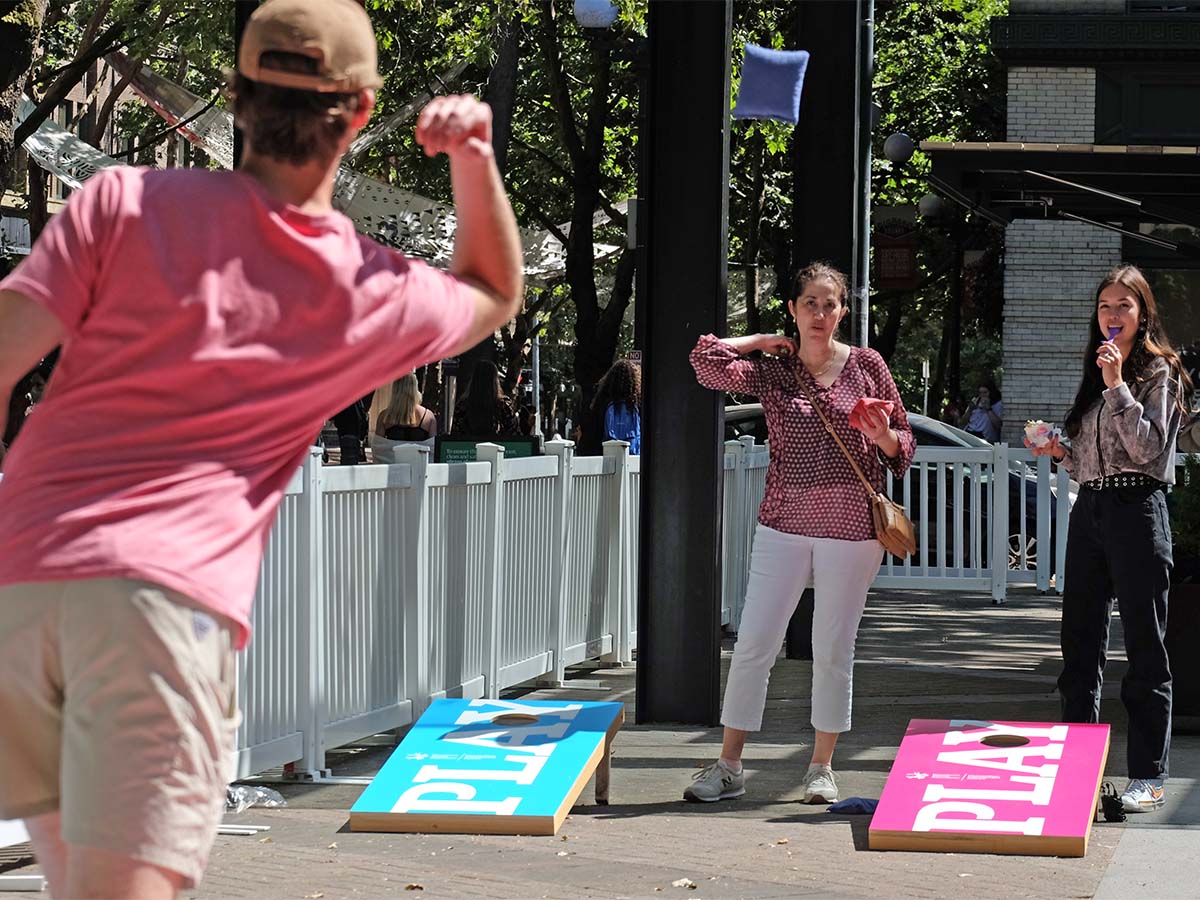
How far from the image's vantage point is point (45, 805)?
2.58 metres

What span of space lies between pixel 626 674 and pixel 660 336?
2.91m

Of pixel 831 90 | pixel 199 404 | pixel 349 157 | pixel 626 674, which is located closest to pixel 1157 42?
pixel 349 157

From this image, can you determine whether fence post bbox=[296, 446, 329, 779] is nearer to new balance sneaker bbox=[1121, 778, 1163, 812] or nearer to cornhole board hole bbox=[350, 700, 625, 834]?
cornhole board hole bbox=[350, 700, 625, 834]

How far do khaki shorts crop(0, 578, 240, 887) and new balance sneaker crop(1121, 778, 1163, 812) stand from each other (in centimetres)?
514

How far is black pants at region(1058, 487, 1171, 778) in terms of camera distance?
22.7 feet

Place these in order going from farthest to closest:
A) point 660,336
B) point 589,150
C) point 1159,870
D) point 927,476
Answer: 1. point 589,150
2. point 927,476
3. point 660,336
4. point 1159,870

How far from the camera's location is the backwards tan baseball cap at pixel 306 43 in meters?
2.66

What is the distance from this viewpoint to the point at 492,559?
9344mm

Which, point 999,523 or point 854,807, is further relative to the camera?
point 999,523

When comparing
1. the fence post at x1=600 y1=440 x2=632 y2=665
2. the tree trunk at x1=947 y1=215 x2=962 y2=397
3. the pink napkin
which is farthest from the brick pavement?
the tree trunk at x1=947 y1=215 x2=962 y2=397

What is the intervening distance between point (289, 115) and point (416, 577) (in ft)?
19.0

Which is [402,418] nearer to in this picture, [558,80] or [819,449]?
[819,449]

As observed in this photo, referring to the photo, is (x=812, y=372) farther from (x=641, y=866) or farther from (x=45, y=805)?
(x=45, y=805)

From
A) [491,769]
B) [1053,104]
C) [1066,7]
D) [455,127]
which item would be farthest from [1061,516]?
[455,127]
